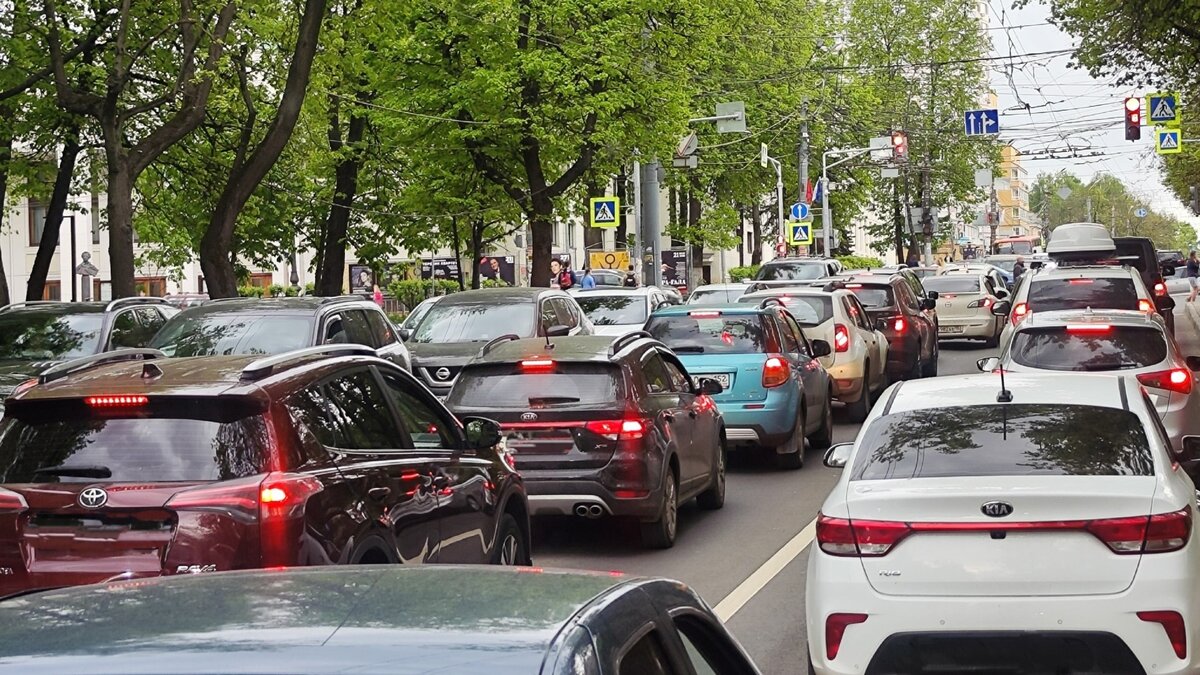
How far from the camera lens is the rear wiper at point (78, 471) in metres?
6.66

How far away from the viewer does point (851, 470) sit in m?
7.25

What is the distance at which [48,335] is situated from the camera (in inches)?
689

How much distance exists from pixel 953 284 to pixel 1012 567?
1179 inches

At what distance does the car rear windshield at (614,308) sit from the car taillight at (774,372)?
10761 millimetres

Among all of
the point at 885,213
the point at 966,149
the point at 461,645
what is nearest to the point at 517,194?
the point at 461,645

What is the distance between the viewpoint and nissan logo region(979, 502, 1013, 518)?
6461 mm

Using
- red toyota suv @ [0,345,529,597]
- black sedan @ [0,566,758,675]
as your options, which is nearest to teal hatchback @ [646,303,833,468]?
Result: red toyota suv @ [0,345,529,597]

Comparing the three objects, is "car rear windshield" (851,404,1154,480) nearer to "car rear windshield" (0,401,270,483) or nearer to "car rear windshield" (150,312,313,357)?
"car rear windshield" (0,401,270,483)

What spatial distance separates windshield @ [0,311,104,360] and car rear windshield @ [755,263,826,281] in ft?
78.5

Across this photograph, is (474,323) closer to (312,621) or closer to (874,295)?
(874,295)

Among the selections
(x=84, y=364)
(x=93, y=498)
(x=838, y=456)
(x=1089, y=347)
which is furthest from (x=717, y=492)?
(x=93, y=498)

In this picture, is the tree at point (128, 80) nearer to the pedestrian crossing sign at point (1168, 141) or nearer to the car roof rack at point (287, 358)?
the car roof rack at point (287, 358)

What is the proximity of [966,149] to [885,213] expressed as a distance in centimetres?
1498

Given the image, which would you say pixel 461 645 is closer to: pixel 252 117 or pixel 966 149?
pixel 252 117
